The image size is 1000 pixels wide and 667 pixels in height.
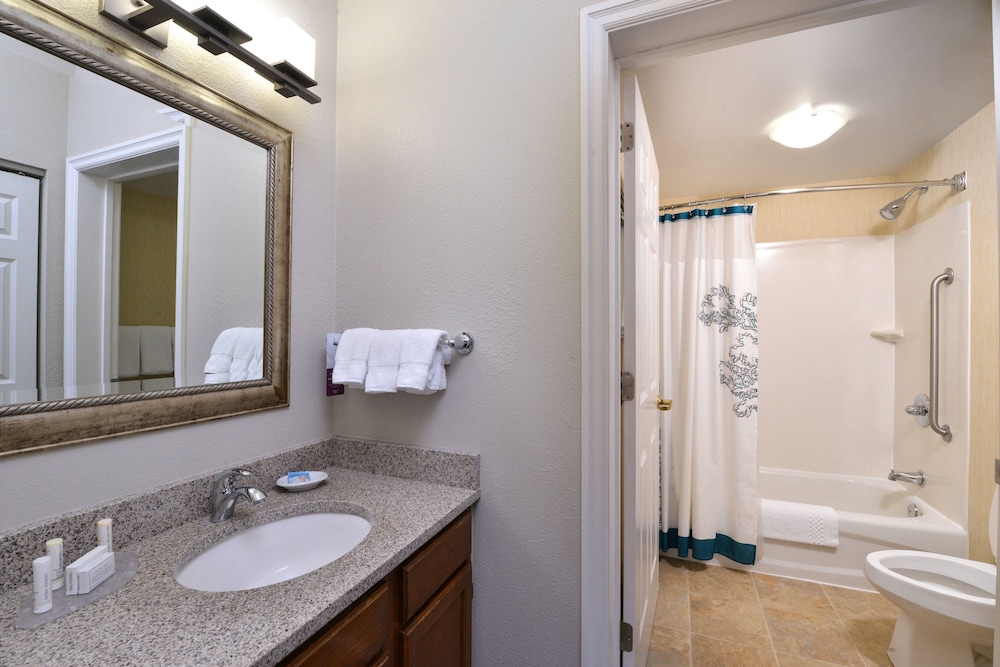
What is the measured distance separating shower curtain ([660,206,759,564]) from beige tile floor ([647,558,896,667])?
7.4 inches

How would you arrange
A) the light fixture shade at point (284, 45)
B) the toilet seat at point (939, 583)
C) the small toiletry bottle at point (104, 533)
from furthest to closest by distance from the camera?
the toilet seat at point (939, 583)
the light fixture shade at point (284, 45)
the small toiletry bottle at point (104, 533)

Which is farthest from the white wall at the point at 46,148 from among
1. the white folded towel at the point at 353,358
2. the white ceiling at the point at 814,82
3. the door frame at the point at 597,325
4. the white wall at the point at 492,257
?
the white ceiling at the point at 814,82

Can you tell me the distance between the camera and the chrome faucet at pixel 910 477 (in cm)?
234

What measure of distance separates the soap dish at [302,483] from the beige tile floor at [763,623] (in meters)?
1.49

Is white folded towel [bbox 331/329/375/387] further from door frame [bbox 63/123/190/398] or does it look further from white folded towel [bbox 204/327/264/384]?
door frame [bbox 63/123/190/398]

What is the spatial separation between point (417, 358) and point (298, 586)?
23.5 inches

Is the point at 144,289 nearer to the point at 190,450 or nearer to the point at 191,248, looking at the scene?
the point at 191,248

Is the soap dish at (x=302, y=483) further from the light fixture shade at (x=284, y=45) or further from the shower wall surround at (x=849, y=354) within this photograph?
the shower wall surround at (x=849, y=354)

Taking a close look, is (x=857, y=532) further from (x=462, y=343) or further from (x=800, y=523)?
(x=462, y=343)

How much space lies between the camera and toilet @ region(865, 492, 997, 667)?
1.42 metres

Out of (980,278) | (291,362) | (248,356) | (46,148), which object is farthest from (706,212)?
(46,148)

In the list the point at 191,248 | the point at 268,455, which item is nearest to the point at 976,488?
the point at 268,455

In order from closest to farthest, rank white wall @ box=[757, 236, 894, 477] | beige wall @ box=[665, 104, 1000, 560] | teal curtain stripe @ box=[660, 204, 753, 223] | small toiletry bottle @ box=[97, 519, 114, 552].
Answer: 1. small toiletry bottle @ box=[97, 519, 114, 552]
2. beige wall @ box=[665, 104, 1000, 560]
3. teal curtain stripe @ box=[660, 204, 753, 223]
4. white wall @ box=[757, 236, 894, 477]

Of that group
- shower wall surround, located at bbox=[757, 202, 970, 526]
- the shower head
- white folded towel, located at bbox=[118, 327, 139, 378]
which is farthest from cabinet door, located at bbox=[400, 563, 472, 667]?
the shower head
